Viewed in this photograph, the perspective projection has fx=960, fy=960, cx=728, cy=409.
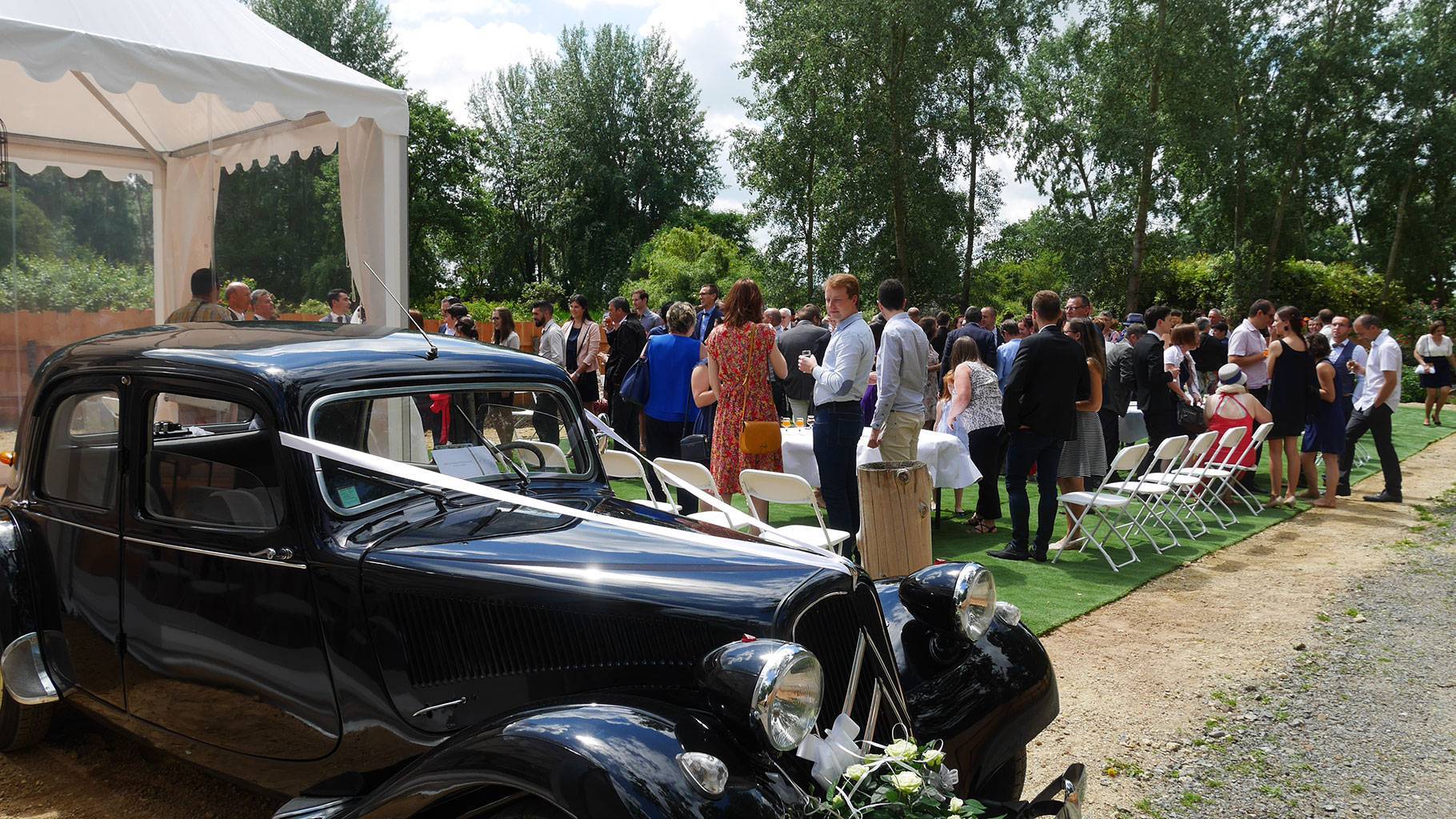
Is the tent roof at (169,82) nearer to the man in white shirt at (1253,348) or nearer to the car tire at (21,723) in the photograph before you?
the car tire at (21,723)

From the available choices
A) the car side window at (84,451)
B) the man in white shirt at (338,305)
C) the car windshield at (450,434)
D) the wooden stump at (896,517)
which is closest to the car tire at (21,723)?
the car side window at (84,451)

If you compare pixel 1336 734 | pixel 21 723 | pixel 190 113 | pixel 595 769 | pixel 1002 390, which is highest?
pixel 190 113

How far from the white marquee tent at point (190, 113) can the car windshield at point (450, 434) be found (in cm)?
377

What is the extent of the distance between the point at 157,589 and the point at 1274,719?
475 centimetres

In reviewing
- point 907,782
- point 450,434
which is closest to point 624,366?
point 450,434

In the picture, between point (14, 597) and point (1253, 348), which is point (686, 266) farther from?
point (14, 597)

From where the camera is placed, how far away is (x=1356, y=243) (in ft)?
122

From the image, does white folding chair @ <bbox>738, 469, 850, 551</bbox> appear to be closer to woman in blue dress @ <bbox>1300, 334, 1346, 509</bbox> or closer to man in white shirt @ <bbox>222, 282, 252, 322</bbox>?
man in white shirt @ <bbox>222, 282, 252, 322</bbox>

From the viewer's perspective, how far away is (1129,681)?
4973 mm

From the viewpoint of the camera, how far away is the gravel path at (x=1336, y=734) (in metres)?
3.72

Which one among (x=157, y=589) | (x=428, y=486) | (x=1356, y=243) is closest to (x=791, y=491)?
(x=428, y=486)

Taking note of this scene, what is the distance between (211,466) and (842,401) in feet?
13.3

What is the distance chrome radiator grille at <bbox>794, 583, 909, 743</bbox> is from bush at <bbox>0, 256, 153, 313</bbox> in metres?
8.31

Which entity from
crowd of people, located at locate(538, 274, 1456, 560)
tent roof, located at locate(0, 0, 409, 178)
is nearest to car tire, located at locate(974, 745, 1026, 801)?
crowd of people, located at locate(538, 274, 1456, 560)
